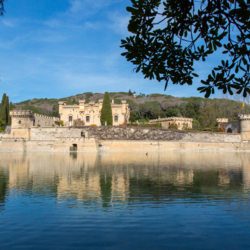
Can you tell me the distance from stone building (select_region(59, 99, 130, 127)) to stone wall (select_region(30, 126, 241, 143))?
672 cm

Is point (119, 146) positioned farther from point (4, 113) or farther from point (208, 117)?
point (208, 117)

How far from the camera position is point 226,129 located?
122 feet

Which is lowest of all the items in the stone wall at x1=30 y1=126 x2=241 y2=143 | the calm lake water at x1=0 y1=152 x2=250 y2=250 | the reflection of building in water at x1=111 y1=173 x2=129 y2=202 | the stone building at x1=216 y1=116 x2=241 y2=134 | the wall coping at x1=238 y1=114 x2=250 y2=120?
the reflection of building in water at x1=111 y1=173 x2=129 y2=202

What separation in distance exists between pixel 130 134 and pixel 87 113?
9835 mm

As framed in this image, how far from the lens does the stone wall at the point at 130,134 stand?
102ft

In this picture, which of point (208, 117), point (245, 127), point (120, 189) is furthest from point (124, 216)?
point (208, 117)

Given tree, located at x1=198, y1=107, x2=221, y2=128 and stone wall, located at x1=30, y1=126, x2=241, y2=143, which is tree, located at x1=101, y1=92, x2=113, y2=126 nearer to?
stone wall, located at x1=30, y1=126, x2=241, y2=143

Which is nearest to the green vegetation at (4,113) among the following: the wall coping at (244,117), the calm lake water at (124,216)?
the calm lake water at (124,216)

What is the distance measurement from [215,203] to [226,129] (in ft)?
110

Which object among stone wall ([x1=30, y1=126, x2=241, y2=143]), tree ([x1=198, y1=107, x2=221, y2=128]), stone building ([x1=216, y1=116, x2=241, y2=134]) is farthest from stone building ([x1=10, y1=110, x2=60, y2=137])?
stone building ([x1=216, y1=116, x2=241, y2=134])

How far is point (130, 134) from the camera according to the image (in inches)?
1271

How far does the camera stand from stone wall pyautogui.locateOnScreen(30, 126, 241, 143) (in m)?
31.0

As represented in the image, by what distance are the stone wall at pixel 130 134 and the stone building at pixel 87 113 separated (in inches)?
264

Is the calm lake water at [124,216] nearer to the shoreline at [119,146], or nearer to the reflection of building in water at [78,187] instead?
the reflection of building in water at [78,187]
